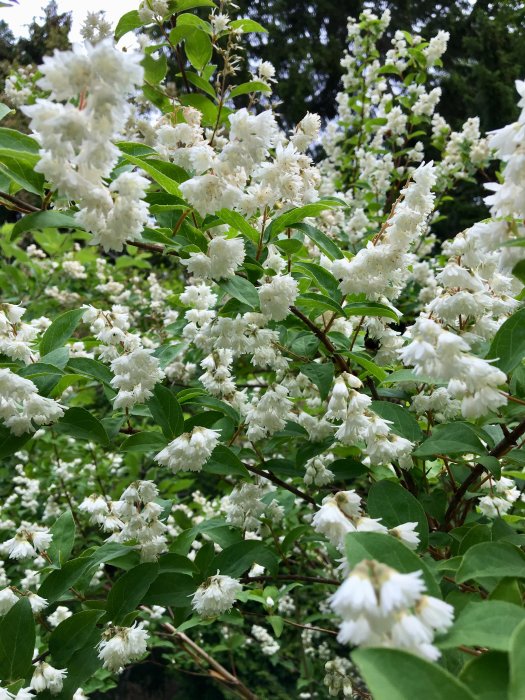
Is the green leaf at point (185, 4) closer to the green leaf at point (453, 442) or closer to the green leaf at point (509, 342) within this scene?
the green leaf at point (509, 342)

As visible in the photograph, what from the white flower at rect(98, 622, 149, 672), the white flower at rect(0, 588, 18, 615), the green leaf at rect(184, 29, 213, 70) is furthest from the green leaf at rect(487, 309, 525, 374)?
the white flower at rect(0, 588, 18, 615)

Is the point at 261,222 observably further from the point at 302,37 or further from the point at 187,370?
the point at 302,37

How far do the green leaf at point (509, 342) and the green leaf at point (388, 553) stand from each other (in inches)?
24.1

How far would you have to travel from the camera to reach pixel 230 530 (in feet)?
6.63

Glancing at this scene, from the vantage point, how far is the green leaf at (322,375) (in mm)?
1817

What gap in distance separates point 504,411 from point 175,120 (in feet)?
4.36

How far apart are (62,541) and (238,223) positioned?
1.15 m

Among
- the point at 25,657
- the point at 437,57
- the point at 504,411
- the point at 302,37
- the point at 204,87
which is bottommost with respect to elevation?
the point at 25,657

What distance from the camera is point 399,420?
5.82ft

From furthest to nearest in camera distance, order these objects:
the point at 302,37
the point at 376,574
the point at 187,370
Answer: the point at 302,37
the point at 187,370
the point at 376,574

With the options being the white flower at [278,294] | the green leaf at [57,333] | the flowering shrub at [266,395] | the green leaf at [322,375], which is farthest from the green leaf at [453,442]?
the green leaf at [57,333]

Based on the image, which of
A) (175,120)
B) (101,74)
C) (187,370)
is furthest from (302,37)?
(101,74)

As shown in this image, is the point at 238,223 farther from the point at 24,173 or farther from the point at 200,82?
the point at 200,82

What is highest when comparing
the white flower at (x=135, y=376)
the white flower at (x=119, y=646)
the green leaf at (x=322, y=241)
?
the green leaf at (x=322, y=241)
